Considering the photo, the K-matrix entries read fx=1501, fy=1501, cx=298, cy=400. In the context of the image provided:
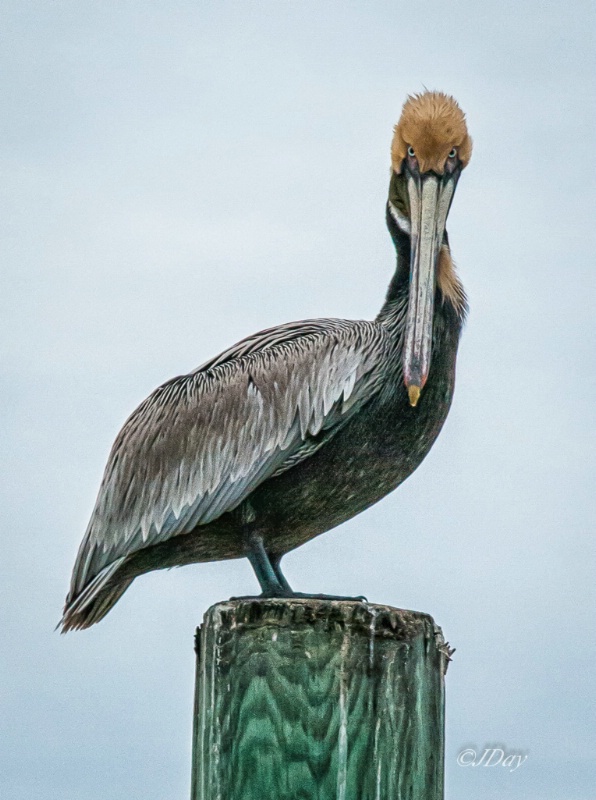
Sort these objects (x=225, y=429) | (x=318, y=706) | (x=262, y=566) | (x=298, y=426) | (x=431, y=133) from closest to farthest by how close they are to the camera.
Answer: (x=318, y=706) < (x=262, y=566) < (x=298, y=426) < (x=431, y=133) < (x=225, y=429)

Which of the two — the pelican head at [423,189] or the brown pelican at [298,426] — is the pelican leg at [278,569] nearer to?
the brown pelican at [298,426]

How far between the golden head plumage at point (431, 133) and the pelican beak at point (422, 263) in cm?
8

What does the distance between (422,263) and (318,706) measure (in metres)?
2.22

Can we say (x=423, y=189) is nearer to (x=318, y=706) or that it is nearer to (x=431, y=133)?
(x=431, y=133)

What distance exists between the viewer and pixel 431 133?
606cm

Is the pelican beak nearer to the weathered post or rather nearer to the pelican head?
the pelican head

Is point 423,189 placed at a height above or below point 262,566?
above

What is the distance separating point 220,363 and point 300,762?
263 centimetres

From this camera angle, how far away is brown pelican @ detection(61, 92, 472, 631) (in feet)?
19.1

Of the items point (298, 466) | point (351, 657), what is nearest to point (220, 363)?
point (298, 466)

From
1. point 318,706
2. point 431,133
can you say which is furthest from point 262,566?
point 431,133

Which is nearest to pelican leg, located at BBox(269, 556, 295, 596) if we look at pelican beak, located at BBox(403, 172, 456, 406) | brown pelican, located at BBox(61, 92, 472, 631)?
brown pelican, located at BBox(61, 92, 472, 631)

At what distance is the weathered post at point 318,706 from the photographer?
4.20 metres

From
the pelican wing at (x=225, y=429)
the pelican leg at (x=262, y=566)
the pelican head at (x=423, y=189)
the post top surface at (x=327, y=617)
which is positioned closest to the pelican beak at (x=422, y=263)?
the pelican head at (x=423, y=189)
